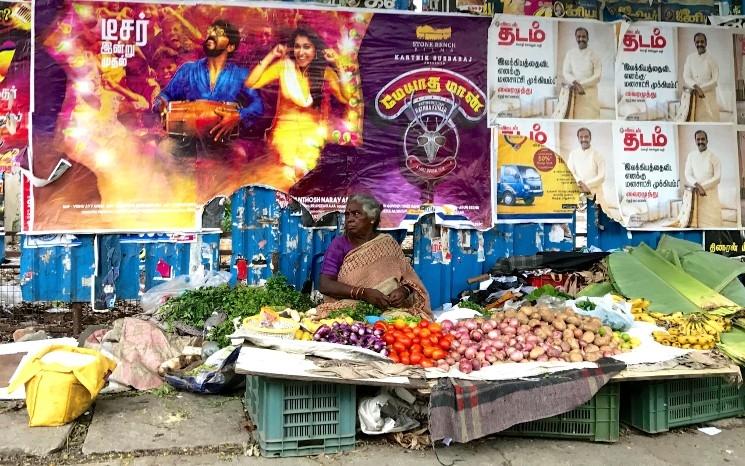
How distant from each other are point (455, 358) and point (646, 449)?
4.21ft

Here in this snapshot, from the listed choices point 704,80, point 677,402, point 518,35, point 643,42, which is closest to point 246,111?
point 518,35

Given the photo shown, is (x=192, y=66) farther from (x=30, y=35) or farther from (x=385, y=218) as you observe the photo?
(x=385, y=218)

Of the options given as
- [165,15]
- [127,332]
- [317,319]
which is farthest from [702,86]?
[127,332]

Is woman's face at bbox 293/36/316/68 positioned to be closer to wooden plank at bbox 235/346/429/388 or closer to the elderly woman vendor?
the elderly woman vendor

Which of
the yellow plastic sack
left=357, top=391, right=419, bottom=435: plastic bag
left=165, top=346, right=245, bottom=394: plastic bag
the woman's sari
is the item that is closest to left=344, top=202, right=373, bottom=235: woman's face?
the woman's sari

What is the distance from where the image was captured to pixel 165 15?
593 centimetres

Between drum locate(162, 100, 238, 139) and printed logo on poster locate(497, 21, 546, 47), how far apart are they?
2.61m

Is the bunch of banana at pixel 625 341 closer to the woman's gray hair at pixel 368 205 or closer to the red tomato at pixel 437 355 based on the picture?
the red tomato at pixel 437 355

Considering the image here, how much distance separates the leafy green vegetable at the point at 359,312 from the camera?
5.00 metres

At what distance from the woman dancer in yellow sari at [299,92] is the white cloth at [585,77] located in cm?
229

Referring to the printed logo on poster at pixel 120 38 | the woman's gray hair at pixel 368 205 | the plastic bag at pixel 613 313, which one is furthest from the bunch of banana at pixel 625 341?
the printed logo on poster at pixel 120 38

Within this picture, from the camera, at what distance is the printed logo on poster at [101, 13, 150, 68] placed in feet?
19.2

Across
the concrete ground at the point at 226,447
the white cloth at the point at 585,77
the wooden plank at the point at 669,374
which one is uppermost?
the white cloth at the point at 585,77

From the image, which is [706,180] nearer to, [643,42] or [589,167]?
[589,167]
